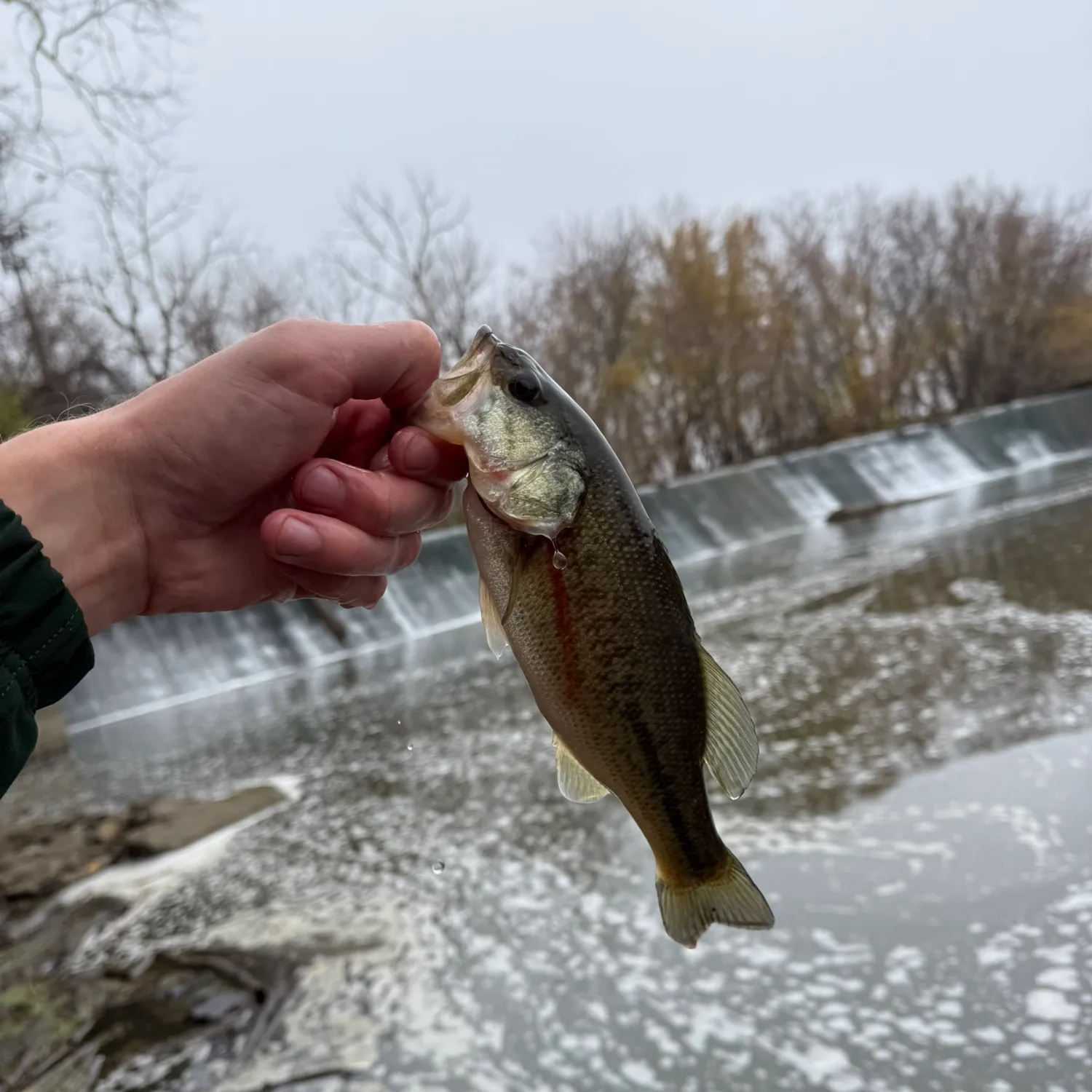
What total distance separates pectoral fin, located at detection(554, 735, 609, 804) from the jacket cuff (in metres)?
0.95

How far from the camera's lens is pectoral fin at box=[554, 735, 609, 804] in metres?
1.91

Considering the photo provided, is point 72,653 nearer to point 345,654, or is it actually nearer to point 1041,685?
point 1041,685

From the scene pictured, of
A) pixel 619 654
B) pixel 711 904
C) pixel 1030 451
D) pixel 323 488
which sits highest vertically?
pixel 323 488

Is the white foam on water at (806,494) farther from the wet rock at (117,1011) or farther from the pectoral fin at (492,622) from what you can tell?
the pectoral fin at (492,622)

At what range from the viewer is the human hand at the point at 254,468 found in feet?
7.00

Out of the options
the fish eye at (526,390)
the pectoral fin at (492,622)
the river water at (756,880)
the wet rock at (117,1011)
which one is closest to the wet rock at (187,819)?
the river water at (756,880)

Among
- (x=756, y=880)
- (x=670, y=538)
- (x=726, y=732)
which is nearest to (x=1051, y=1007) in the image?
(x=756, y=880)

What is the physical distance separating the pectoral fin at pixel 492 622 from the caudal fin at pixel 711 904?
57 cm

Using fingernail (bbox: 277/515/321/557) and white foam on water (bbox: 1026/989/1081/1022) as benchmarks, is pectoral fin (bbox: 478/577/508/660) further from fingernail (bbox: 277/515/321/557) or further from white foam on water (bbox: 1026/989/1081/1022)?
white foam on water (bbox: 1026/989/1081/1022)

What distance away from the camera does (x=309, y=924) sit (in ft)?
→ 16.5

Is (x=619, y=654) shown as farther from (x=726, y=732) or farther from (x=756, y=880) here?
(x=756, y=880)

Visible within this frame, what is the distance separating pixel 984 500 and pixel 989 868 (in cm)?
1916

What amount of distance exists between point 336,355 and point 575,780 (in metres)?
1.11

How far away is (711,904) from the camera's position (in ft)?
5.90
